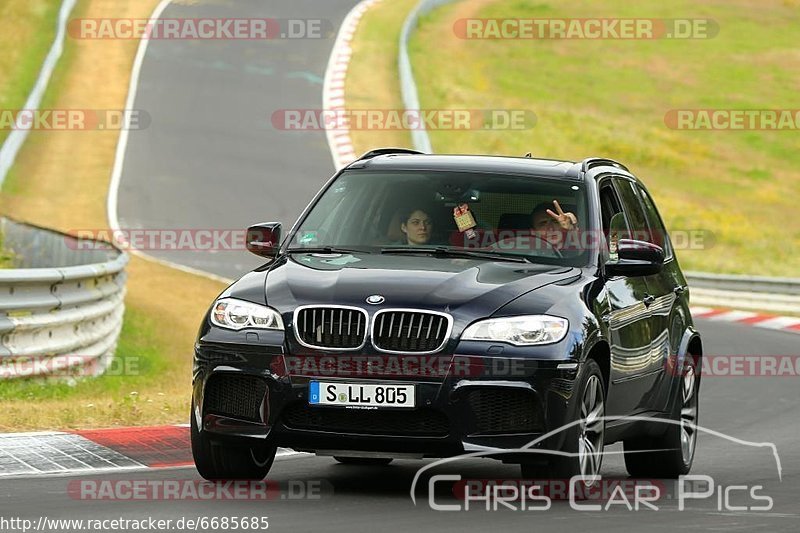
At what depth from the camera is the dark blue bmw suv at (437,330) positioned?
7785 millimetres

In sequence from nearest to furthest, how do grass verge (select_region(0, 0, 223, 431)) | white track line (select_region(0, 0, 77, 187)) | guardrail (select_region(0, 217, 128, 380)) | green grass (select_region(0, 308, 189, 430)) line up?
green grass (select_region(0, 308, 189, 430)), grass verge (select_region(0, 0, 223, 431)), guardrail (select_region(0, 217, 128, 380)), white track line (select_region(0, 0, 77, 187))

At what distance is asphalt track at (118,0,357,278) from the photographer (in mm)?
29219

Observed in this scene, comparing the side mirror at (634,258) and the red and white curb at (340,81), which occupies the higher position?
the side mirror at (634,258)

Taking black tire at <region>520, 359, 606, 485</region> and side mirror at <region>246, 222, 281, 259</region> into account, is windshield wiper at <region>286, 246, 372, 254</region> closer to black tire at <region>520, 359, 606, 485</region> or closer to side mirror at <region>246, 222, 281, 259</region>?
side mirror at <region>246, 222, 281, 259</region>

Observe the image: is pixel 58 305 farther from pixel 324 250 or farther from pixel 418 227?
pixel 418 227

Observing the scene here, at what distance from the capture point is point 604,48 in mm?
58594

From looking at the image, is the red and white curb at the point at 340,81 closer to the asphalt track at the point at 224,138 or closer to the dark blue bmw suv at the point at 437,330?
the asphalt track at the point at 224,138

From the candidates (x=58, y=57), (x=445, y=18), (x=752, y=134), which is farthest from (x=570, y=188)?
(x=445, y=18)

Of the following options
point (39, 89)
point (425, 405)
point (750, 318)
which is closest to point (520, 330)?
point (425, 405)

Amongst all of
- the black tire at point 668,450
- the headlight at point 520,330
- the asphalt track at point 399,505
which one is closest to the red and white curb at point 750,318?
the asphalt track at point 399,505

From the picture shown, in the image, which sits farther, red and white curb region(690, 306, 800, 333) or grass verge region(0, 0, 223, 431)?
red and white curb region(690, 306, 800, 333)

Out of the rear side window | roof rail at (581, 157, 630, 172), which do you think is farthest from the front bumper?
the rear side window

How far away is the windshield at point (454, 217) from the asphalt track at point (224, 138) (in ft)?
52.9

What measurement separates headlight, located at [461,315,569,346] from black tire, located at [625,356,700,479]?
2177 millimetres
